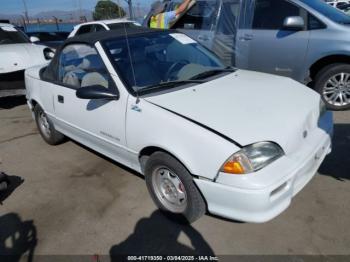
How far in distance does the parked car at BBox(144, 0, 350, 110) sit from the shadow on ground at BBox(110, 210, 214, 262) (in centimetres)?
340

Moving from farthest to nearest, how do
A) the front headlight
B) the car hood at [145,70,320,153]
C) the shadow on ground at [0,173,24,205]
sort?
the shadow on ground at [0,173,24,205] < the car hood at [145,70,320,153] < the front headlight

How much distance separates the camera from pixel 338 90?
488cm

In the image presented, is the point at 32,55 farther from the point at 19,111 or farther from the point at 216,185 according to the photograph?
the point at 216,185

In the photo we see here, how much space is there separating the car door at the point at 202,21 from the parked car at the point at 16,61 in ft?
9.85

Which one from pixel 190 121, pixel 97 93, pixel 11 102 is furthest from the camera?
pixel 11 102

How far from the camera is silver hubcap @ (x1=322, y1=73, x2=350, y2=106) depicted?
188 inches

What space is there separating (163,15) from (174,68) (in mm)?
3979

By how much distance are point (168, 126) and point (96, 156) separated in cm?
197

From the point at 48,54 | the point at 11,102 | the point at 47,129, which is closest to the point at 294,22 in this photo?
the point at 47,129

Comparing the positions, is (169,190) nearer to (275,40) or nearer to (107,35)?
(107,35)

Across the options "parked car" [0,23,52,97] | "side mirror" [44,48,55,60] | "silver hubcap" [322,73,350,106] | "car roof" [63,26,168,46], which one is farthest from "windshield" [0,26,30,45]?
"silver hubcap" [322,73,350,106]

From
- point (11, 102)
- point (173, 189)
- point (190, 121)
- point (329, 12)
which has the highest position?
point (329, 12)

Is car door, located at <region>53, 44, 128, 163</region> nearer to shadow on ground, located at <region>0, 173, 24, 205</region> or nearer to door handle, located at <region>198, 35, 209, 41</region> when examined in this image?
shadow on ground, located at <region>0, 173, 24, 205</region>

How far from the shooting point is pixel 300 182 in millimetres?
2477
